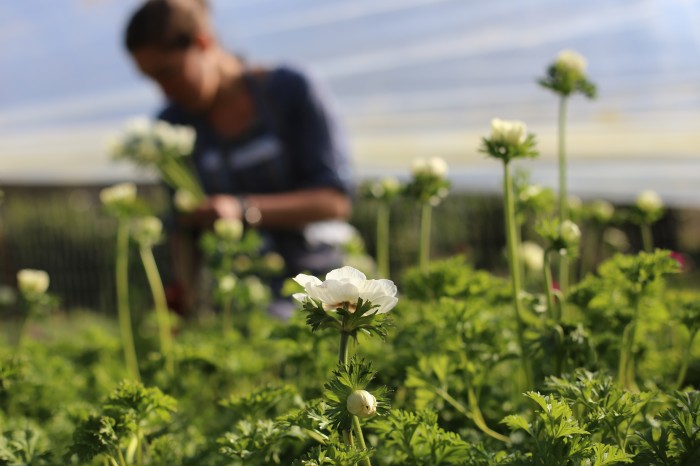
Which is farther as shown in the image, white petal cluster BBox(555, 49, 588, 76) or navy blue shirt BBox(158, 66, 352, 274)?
navy blue shirt BBox(158, 66, 352, 274)

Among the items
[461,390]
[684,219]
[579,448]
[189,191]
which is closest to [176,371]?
[461,390]

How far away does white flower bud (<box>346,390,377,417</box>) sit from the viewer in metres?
0.65

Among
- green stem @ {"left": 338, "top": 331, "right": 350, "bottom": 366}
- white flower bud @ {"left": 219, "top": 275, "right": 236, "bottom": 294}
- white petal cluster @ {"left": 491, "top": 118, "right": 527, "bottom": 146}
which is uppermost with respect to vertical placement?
white petal cluster @ {"left": 491, "top": 118, "right": 527, "bottom": 146}

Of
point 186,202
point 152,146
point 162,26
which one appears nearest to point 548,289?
point 186,202

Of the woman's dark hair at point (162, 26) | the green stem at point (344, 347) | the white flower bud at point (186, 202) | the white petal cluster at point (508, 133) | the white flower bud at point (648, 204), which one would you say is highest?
the woman's dark hair at point (162, 26)

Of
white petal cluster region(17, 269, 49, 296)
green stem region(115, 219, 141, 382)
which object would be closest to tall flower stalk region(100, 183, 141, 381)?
green stem region(115, 219, 141, 382)

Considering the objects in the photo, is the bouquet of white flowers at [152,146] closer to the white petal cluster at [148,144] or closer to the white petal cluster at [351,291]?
the white petal cluster at [148,144]

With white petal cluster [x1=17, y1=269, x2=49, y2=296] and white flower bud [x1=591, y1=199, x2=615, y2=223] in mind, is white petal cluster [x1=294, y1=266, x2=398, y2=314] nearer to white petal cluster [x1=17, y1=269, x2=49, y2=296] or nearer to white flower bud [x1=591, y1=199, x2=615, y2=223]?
white petal cluster [x1=17, y1=269, x2=49, y2=296]

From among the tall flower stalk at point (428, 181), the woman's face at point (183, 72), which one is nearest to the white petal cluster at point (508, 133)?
the tall flower stalk at point (428, 181)

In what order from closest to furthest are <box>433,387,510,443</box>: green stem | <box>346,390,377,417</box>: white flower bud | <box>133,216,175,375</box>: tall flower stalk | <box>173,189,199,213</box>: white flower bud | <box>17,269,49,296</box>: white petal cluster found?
<box>346,390,377,417</box>: white flower bud, <box>433,387,510,443</box>: green stem, <box>17,269,49,296</box>: white petal cluster, <box>133,216,175,375</box>: tall flower stalk, <box>173,189,199,213</box>: white flower bud

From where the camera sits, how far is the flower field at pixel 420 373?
0.71 metres

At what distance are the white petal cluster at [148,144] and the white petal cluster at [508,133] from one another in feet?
4.29

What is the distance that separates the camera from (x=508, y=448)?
866 millimetres

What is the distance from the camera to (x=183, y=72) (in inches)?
93.8
